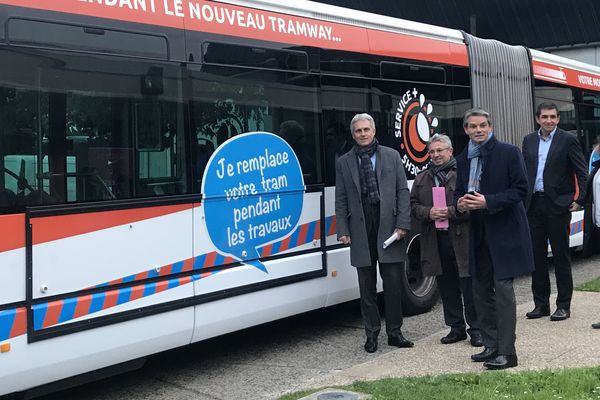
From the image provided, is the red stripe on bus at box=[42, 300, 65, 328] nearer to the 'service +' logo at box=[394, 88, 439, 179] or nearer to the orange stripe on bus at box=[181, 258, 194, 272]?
the orange stripe on bus at box=[181, 258, 194, 272]

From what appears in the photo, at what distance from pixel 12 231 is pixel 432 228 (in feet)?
11.0

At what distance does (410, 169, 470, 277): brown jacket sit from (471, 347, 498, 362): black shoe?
2.18 feet

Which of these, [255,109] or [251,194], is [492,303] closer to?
[251,194]

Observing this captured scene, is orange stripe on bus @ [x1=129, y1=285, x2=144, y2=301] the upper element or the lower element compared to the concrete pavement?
upper

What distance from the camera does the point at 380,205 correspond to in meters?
5.87

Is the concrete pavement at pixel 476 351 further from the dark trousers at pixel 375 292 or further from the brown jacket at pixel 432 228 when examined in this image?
the brown jacket at pixel 432 228

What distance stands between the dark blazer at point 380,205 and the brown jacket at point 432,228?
0.18 m

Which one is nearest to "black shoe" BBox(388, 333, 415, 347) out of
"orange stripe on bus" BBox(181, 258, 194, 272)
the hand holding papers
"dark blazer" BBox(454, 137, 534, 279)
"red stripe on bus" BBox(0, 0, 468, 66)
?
the hand holding papers

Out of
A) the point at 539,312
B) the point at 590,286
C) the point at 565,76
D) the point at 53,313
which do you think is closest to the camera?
the point at 53,313

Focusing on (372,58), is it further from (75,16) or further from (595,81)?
(595,81)

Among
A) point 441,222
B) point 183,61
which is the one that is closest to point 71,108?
point 183,61

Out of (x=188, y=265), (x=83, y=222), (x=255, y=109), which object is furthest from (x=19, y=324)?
(x=255, y=109)

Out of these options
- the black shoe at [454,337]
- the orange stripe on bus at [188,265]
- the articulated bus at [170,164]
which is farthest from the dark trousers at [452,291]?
the orange stripe on bus at [188,265]

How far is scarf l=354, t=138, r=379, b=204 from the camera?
19.2 ft
